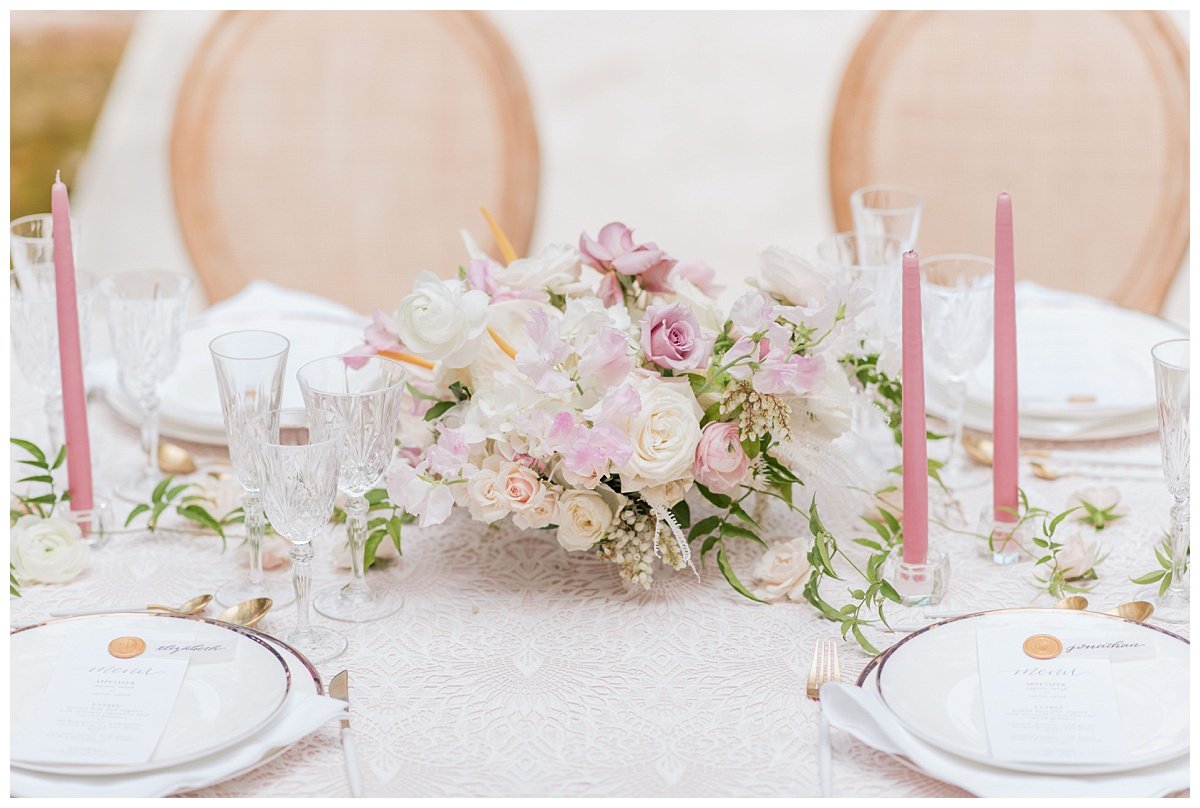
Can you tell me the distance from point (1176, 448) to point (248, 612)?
808 mm

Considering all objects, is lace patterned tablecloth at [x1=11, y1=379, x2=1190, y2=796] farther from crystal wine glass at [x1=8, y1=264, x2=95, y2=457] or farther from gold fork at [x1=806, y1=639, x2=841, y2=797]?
crystal wine glass at [x1=8, y1=264, x2=95, y2=457]

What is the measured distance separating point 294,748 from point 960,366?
795 millimetres

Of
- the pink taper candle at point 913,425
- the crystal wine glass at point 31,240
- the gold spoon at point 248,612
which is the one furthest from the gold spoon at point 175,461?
the pink taper candle at point 913,425

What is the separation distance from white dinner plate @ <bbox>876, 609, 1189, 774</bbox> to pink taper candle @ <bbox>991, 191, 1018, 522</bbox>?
0.65ft

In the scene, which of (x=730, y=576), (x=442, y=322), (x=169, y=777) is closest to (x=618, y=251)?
(x=442, y=322)

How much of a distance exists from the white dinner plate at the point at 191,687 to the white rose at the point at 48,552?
13 cm

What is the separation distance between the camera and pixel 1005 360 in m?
1.38

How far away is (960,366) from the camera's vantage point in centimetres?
152

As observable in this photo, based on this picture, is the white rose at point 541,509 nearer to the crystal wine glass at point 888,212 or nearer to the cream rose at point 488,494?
the cream rose at point 488,494

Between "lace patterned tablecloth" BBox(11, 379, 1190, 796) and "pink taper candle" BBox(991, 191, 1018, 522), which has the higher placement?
"pink taper candle" BBox(991, 191, 1018, 522)

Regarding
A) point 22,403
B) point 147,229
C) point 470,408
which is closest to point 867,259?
point 470,408

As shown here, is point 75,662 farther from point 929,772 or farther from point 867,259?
point 867,259

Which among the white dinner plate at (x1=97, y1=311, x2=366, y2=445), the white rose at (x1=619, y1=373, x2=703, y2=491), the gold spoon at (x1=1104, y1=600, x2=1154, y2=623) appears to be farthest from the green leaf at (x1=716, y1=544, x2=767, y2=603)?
the white dinner plate at (x1=97, y1=311, x2=366, y2=445)

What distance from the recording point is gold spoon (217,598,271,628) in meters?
1.29
